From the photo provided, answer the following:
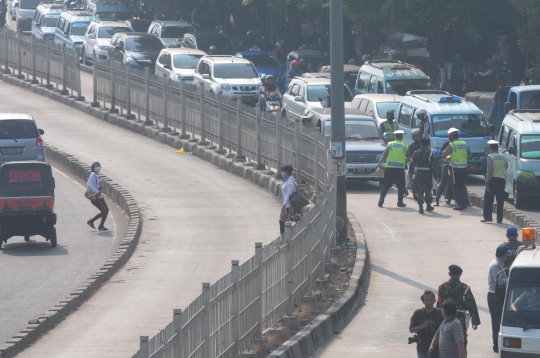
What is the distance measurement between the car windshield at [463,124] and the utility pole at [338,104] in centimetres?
795

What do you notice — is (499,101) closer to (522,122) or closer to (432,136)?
(432,136)

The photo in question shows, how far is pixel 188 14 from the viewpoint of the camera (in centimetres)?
6241

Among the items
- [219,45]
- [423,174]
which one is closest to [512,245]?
[423,174]

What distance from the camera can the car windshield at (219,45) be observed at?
44.0 m

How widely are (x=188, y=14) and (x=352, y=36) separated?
60.0ft

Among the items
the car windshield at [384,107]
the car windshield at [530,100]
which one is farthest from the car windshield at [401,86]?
the car windshield at [530,100]

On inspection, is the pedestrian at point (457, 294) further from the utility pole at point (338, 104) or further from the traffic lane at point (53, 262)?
the utility pole at point (338, 104)

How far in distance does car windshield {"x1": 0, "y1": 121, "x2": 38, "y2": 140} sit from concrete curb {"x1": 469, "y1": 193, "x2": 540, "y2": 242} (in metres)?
9.86

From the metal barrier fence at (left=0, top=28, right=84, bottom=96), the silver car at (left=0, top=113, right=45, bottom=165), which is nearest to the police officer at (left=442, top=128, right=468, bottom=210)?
the silver car at (left=0, top=113, right=45, bottom=165)

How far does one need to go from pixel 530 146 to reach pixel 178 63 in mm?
17549

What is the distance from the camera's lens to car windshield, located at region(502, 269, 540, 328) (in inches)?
469

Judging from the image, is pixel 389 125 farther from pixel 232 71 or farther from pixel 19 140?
pixel 232 71

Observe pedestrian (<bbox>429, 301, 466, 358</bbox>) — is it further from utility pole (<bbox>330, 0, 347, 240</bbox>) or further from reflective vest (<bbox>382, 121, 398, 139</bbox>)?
reflective vest (<bbox>382, 121, 398, 139</bbox>)

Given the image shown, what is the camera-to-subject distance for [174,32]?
4800 cm
